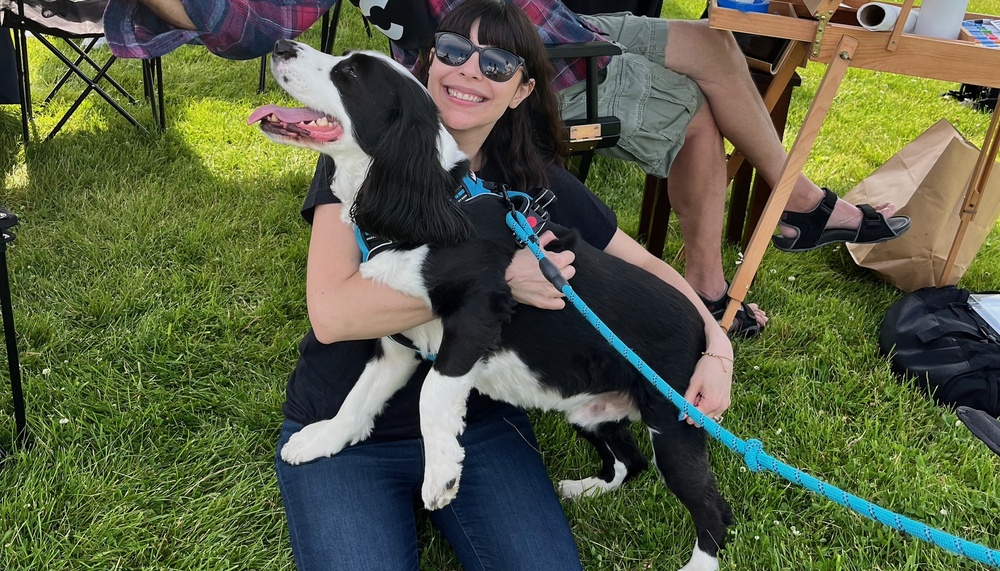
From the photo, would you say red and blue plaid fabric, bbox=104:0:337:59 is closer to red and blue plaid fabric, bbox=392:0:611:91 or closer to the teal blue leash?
red and blue plaid fabric, bbox=392:0:611:91

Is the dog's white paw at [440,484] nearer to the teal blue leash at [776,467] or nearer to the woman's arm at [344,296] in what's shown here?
the woman's arm at [344,296]

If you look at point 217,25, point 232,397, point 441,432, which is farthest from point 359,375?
point 217,25

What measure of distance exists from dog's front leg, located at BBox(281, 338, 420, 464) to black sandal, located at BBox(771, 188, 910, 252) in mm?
1719

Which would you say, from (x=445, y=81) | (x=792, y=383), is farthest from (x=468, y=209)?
(x=792, y=383)

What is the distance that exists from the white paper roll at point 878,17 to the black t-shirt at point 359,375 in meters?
0.99

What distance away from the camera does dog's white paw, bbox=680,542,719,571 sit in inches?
75.4

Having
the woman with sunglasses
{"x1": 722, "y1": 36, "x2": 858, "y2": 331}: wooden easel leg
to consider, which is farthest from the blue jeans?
{"x1": 722, "y1": 36, "x2": 858, "y2": 331}: wooden easel leg

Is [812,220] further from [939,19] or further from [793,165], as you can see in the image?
[939,19]

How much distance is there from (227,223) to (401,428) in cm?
173

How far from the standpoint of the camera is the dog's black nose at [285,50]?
170cm

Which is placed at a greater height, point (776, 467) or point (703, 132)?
point (776, 467)

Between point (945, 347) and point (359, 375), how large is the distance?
2.05m

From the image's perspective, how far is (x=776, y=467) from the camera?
131 cm

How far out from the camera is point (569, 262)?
1.82 m
